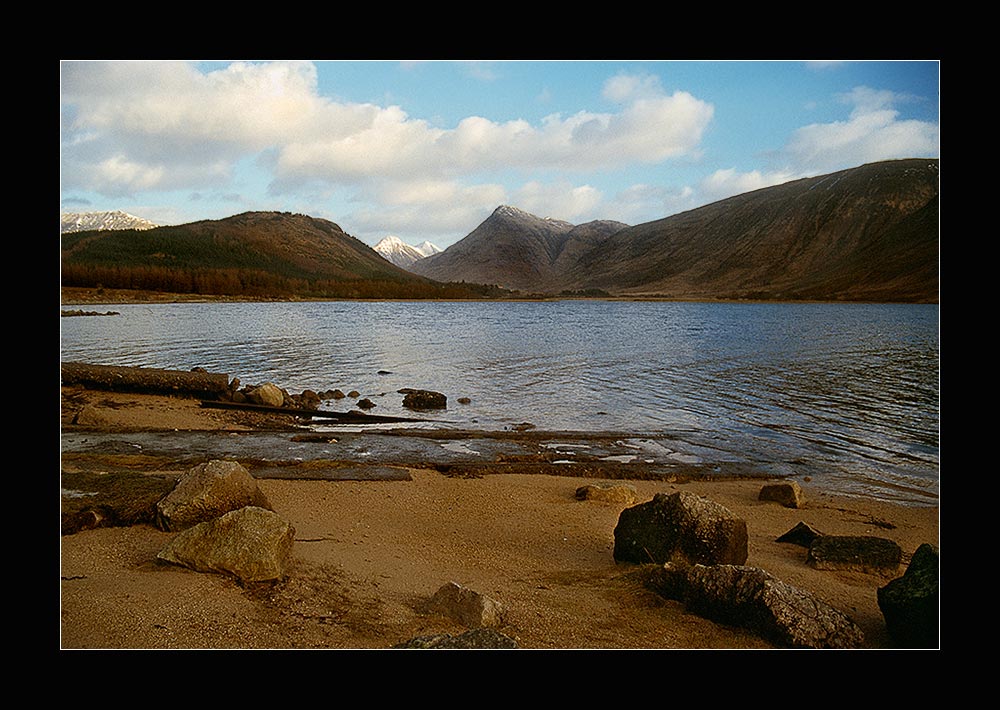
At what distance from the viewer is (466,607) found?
436 centimetres

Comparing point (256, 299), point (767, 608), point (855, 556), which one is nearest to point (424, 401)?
point (855, 556)

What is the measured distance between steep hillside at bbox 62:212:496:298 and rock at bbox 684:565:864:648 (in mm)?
62903

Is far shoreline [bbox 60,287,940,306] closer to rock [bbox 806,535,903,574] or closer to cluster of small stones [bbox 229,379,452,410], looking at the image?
cluster of small stones [bbox 229,379,452,410]

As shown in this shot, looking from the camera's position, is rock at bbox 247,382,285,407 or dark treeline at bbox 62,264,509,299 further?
dark treeline at bbox 62,264,509,299

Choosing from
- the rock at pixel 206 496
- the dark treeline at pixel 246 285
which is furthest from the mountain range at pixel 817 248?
the rock at pixel 206 496

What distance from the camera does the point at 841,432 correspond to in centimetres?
1439

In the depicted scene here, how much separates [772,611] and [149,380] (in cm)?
1618

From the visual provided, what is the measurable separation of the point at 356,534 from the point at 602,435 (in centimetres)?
781

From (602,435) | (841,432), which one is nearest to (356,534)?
(602,435)

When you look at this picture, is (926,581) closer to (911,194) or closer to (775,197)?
(911,194)

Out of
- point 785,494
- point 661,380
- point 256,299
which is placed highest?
point 256,299

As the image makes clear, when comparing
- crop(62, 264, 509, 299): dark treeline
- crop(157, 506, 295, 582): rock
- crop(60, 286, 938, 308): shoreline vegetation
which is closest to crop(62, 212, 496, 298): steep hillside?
crop(62, 264, 509, 299): dark treeline

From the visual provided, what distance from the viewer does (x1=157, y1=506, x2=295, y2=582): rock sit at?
4.85 m

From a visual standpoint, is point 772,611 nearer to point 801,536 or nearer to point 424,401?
point 801,536
